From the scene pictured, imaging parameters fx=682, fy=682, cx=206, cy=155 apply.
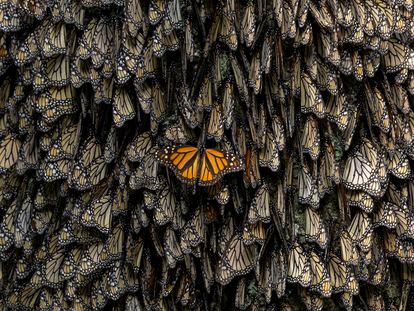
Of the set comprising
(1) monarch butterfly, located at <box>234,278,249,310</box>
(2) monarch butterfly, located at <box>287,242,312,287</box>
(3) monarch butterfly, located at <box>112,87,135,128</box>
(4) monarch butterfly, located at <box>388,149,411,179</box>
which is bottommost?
(1) monarch butterfly, located at <box>234,278,249,310</box>

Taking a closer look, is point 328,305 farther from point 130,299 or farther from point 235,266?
point 130,299

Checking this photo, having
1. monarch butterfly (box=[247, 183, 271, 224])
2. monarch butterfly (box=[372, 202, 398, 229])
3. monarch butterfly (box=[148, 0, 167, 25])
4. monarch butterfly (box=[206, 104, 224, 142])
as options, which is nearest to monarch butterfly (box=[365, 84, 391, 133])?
monarch butterfly (box=[372, 202, 398, 229])

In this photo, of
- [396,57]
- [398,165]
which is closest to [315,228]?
[398,165]

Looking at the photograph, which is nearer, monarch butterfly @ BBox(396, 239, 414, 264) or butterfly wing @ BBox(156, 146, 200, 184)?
butterfly wing @ BBox(156, 146, 200, 184)

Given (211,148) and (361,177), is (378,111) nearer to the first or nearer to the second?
(361,177)

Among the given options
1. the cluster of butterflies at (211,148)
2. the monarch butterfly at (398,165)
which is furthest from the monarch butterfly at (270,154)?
the monarch butterfly at (398,165)

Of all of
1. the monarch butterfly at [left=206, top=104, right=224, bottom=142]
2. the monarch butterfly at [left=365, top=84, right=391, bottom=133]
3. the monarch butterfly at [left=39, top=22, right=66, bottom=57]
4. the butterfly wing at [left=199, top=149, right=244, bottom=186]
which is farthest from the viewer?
the monarch butterfly at [left=365, top=84, right=391, bottom=133]

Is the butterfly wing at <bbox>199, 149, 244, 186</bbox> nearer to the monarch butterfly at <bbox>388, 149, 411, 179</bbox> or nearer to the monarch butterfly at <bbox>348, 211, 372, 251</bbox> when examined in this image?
the monarch butterfly at <bbox>348, 211, 372, 251</bbox>

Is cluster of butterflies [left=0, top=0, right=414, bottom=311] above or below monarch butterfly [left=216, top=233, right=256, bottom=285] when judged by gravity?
above

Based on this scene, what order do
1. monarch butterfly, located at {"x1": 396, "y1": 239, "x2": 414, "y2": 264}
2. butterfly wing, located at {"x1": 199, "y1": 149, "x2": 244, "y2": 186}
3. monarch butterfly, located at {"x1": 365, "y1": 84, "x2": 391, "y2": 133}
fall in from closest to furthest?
butterfly wing, located at {"x1": 199, "y1": 149, "x2": 244, "y2": 186}
monarch butterfly, located at {"x1": 365, "y1": 84, "x2": 391, "y2": 133}
monarch butterfly, located at {"x1": 396, "y1": 239, "x2": 414, "y2": 264}
